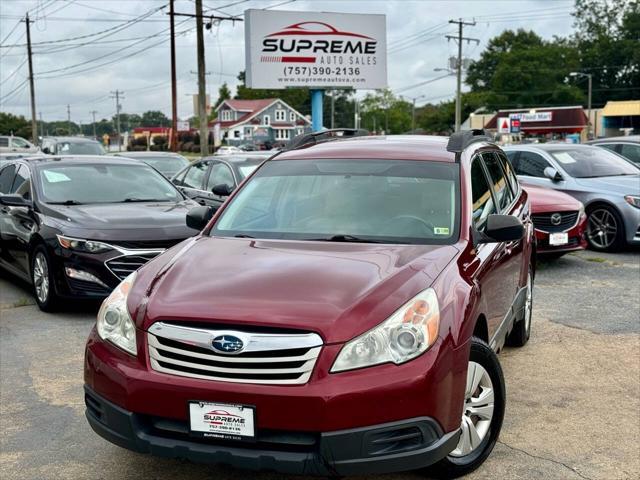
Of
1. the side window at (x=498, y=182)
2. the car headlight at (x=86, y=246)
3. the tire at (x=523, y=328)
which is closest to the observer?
the side window at (x=498, y=182)

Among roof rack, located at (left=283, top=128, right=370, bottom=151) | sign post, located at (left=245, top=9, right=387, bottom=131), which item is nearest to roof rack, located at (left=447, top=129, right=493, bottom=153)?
roof rack, located at (left=283, top=128, right=370, bottom=151)

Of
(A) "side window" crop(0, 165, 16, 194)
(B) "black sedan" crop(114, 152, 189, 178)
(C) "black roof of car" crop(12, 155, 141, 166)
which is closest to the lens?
(C) "black roof of car" crop(12, 155, 141, 166)

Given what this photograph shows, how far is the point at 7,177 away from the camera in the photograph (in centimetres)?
940

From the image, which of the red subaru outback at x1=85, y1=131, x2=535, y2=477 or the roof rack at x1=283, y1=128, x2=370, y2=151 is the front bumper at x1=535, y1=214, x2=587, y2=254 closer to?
the roof rack at x1=283, y1=128, x2=370, y2=151

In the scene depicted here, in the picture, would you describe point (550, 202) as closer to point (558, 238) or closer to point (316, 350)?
point (558, 238)

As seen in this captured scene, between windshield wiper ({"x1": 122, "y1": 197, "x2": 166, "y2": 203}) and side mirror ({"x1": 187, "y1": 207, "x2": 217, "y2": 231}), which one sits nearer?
side mirror ({"x1": 187, "y1": 207, "x2": 217, "y2": 231})

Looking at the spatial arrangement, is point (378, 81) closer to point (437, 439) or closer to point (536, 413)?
point (536, 413)

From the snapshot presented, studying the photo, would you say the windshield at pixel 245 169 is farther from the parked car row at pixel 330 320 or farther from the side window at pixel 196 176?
the parked car row at pixel 330 320

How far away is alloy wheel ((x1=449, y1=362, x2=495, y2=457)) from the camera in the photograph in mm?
3715

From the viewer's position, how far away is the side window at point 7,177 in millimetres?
9234

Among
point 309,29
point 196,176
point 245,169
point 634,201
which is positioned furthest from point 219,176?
point 309,29

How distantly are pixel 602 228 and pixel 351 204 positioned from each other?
7.87 m

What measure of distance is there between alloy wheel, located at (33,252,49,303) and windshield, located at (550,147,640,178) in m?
7.85

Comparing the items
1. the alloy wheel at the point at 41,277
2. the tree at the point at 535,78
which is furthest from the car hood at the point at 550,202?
the tree at the point at 535,78
